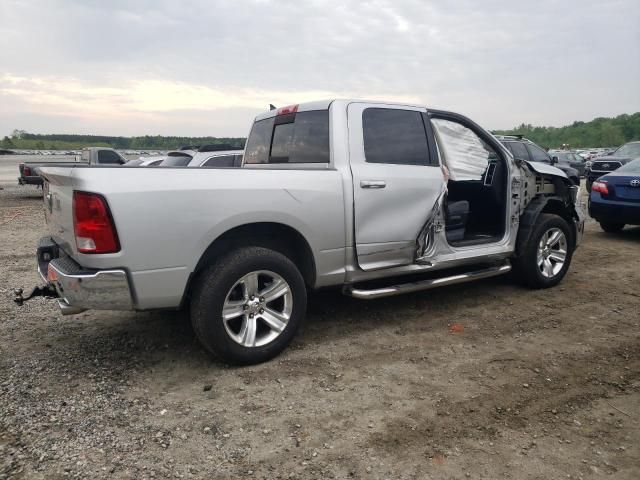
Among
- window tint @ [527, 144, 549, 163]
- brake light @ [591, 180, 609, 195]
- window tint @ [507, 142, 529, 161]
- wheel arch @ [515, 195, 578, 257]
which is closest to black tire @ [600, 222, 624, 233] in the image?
brake light @ [591, 180, 609, 195]

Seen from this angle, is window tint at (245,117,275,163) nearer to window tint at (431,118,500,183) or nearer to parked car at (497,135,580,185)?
window tint at (431,118,500,183)

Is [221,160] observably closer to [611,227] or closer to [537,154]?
[611,227]

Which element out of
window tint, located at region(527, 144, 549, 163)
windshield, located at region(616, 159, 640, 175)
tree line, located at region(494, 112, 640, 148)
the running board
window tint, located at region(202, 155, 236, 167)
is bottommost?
the running board

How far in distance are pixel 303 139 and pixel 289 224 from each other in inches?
41.6

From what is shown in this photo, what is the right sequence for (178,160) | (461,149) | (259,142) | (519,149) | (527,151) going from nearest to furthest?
(461,149) < (259,142) < (178,160) < (519,149) < (527,151)

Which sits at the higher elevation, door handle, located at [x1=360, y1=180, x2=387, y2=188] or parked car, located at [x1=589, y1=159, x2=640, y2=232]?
door handle, located at [x1=360, y1=180, x2=387, y2=188]

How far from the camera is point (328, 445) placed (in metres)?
2.56

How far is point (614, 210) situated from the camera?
27.2ft

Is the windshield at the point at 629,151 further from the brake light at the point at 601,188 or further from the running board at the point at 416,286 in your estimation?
the running board at the point at 416,286

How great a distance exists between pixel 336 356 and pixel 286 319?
0.49 m

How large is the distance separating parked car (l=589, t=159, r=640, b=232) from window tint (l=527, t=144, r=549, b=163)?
4.81 m

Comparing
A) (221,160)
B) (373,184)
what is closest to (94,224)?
(373,184)

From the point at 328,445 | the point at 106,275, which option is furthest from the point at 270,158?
the point at 328,445

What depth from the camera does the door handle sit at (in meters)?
3.87
